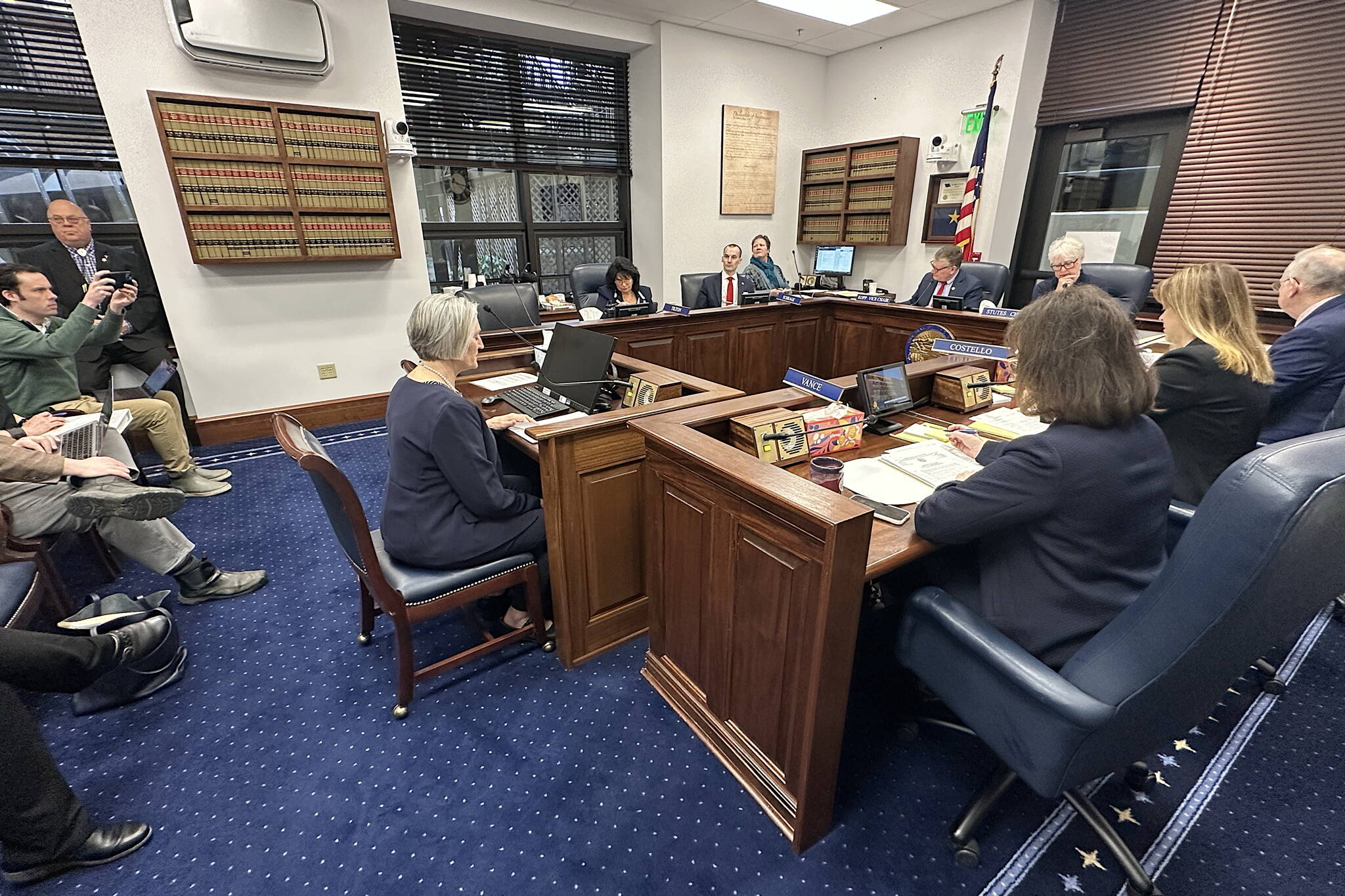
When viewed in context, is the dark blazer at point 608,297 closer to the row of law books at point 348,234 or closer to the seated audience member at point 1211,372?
the row of law books at point 348,234

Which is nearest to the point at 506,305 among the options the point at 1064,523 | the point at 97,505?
the point at 97,505

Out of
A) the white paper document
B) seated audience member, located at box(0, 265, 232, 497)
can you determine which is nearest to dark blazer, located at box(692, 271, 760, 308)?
the white paper document

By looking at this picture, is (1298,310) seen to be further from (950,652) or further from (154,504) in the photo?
(154,504)

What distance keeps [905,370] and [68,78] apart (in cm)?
494

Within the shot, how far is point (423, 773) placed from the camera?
1.60 meters

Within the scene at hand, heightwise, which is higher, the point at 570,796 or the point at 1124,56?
the point at 1124,56

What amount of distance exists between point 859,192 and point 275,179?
497 cm

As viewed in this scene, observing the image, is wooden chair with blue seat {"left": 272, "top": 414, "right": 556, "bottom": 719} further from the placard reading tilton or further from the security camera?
the placard reading tilton

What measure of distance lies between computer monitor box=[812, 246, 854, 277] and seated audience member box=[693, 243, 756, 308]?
1398 mm

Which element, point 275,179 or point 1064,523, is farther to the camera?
point 275,179

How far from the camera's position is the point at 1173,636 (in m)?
0.95

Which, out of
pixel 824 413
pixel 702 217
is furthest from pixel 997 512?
pixel 702 217

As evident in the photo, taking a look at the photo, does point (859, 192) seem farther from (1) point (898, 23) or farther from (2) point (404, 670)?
(2) point (404, 670)

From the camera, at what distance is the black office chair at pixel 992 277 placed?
440 centimetres
